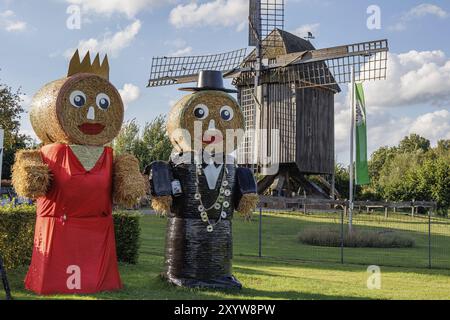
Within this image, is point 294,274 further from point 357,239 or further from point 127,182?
point 357,239

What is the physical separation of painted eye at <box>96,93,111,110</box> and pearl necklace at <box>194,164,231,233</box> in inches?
61.5

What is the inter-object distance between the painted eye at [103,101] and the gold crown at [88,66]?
614 millimetres

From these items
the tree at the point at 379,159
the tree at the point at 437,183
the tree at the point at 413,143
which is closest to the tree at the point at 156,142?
the tree at the point at 437,183

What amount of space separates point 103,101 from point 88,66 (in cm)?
79

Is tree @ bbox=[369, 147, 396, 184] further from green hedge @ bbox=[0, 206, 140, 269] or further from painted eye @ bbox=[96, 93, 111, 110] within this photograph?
painted eye @ bbox=[96, 93, 111, 110]

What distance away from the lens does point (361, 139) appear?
2152 cm

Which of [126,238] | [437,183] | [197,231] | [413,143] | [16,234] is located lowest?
[126,238]

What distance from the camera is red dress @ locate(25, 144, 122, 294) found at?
8.48m

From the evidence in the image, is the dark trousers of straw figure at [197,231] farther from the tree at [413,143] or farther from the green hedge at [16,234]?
the tree at [413,143]

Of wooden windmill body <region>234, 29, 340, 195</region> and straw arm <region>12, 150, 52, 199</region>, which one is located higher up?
wooden windmill body <region>234, 29, 340, 195</region>

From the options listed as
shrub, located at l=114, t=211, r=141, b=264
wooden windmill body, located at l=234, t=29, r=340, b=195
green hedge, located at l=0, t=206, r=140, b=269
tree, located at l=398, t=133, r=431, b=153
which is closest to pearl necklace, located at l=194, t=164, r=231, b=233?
green hedge, located at l=0, t=206, r=140, b=269

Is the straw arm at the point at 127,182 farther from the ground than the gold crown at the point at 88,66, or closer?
closer

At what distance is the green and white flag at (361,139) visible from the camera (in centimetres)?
2103

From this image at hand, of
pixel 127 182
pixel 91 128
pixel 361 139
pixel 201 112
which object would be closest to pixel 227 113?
pixel 201 112
